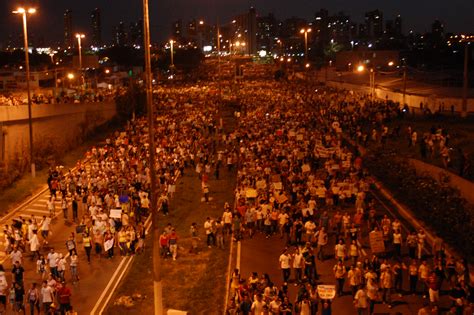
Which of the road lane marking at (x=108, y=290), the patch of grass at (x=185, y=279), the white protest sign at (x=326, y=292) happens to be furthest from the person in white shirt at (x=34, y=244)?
the white protest sign at (x=326, y=292)

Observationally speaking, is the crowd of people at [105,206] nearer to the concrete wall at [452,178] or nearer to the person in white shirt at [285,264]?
the person in white shirt at [285,264]

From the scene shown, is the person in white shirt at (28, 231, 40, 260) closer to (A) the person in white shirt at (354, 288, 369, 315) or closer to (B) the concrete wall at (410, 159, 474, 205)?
(A) the person in white shirt at (354, 288, 369, 315)

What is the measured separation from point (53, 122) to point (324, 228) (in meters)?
39.9

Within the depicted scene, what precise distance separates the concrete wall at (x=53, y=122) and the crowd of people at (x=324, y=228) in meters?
15.8

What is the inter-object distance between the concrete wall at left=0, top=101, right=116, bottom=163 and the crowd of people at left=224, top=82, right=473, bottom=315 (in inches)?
624

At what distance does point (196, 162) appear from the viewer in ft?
115

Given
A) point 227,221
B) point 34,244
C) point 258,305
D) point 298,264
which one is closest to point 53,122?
point 34,244

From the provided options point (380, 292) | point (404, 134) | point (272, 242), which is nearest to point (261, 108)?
point (404, 134)

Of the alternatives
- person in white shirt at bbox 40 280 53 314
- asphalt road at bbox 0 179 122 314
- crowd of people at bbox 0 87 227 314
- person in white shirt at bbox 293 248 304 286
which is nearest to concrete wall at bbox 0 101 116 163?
crowd of people at bbox 0 87 227 314

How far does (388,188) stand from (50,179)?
15.9 metres

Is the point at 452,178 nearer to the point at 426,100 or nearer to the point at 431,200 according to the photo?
the point at 431,200

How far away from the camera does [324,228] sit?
1961cm

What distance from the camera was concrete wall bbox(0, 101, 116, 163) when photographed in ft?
150

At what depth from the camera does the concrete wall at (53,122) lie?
45.6 meters
